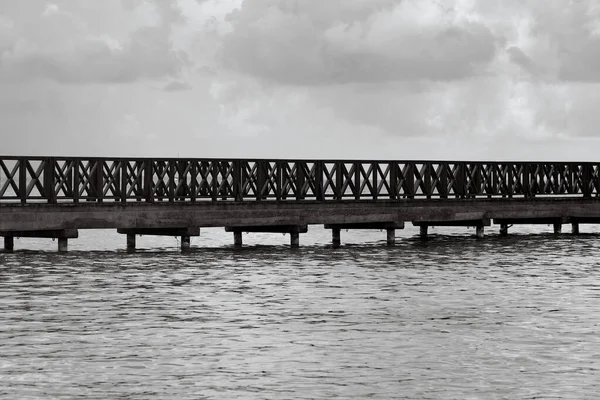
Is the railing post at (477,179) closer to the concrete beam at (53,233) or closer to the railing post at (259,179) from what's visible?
the railing post at (259,179)

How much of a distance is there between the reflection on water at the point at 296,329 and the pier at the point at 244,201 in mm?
1665

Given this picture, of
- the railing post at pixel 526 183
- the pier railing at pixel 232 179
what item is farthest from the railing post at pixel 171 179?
the railing post at pixel 526 183

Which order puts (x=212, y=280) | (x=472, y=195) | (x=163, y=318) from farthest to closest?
1. (x=472, y=195)
2. (x=212, y=280)
3. (x=163, y=318)

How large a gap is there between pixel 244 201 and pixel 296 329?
2094 centimetres

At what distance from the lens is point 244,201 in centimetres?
4175

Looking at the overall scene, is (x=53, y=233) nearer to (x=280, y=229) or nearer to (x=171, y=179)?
(x=171, y=179)

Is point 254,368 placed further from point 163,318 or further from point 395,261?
point 395,261

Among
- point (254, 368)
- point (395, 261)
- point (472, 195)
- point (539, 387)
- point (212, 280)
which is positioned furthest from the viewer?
point (472, 195)

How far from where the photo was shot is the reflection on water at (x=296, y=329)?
1569 cm

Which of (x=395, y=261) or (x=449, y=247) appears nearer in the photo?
(x=395, y=261)

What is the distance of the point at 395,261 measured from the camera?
3850 centimetres

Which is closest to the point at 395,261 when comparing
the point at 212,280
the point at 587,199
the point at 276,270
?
the point at 276,270

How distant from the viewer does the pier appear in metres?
37.4

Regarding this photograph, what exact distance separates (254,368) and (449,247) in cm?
3028
